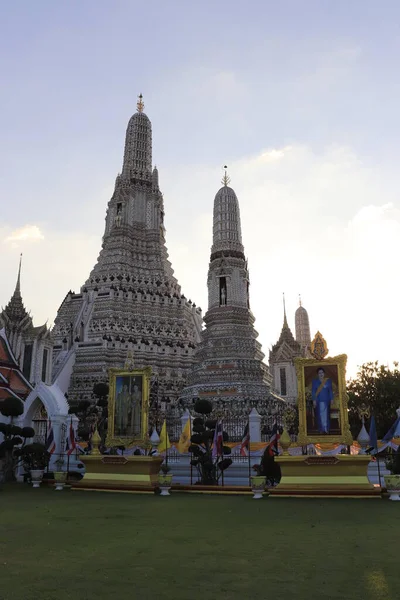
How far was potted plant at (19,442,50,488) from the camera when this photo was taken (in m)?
Answer: 21.1

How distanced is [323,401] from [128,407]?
8111 mm

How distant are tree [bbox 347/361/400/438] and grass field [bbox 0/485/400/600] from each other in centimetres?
2905

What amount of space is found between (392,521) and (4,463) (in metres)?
16.6

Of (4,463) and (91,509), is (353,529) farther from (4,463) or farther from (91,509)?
(4,463)

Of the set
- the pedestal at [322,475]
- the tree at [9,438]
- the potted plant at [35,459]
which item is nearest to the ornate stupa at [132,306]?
the potted plant at [35,459]

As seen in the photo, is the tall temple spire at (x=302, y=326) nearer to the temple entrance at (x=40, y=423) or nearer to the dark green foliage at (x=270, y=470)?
the temple entrance at (x=40, y=423)

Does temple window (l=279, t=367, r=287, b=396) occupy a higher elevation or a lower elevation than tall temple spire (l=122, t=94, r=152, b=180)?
lower

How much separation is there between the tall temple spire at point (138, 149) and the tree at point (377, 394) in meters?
35.0

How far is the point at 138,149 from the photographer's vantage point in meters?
64.2

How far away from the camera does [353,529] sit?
10.4 meters

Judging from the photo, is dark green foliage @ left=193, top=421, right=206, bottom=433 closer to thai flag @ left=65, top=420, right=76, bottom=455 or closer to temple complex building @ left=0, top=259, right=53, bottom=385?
thai flag @ left=65, top=420, right=76, bottom=455

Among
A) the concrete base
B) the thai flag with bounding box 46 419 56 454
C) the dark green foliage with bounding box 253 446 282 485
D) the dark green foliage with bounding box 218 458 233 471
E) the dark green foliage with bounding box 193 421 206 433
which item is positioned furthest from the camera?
the thai flag with bounding box 46 419 56 454

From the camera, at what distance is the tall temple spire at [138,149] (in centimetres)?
6322

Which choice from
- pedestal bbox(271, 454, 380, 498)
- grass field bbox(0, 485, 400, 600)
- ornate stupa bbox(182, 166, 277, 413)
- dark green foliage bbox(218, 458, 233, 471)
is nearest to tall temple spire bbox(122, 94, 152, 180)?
ornate stupa bbox(182, 166, 277, 413)
